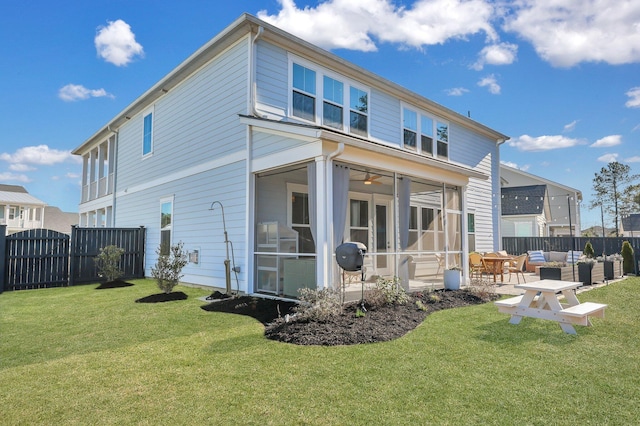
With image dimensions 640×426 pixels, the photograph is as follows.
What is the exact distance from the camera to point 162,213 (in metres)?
11.6

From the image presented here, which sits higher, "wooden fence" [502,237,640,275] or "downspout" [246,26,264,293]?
"downspout" [246,26,264,293]

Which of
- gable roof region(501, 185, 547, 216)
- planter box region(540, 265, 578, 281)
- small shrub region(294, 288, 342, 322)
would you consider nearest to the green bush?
planter box region(540, 265, 578, 281)

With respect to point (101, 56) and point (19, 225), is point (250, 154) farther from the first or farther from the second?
point (19, 225)

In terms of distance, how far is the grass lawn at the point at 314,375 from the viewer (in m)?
2.78

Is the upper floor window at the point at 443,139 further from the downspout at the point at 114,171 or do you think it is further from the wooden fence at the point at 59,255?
the downspout at the point at 114,171

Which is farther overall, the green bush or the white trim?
the green bush

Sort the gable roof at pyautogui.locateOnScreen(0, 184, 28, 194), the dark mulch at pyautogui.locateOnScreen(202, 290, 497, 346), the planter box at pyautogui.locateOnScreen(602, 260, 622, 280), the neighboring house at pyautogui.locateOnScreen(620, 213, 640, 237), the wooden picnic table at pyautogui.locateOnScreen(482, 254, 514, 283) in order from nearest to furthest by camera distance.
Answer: the dark mulch at pyautogui.locateOnScreen(202, 290, 497, 346) → the wooden picnic table at pyautogui.locateOnScreen(482, 254, 514, 283) → the planter box at pyautogui.locateOnScreen(602, 260, 622, 280) → the neighboring house at pyautogui.locateOnScreen(620, 213, 640, 237) → the gable roof at pyautogui.locateOnScreen(0, 184, 28, 194)

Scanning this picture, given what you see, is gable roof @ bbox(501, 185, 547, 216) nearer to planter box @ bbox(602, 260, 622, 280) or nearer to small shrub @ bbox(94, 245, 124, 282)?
planter box @ bbox(602, 260, 622, 280)

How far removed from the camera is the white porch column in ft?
20.1

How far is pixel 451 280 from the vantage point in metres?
8.48

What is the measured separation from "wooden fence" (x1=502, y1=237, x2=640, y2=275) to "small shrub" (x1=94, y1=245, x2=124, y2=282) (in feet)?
56.0

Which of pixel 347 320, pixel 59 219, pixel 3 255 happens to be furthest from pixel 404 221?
pixel 59 219

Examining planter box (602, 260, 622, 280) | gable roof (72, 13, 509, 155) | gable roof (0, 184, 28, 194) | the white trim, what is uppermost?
gable roof (0, 184, 28, 194)

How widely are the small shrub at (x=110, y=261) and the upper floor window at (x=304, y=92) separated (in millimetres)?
7143
